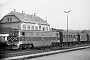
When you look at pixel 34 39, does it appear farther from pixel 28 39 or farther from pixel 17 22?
pixel 17 22

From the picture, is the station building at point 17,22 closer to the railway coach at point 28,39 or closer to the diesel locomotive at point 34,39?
the diesel locomotive at point 34,39

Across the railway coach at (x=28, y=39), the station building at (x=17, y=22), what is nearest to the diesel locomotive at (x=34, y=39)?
the railway coach at (x=28, y=39)

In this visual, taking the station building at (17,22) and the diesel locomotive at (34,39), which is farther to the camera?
the station building at (17,22)

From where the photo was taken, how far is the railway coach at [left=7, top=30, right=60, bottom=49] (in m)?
17.0

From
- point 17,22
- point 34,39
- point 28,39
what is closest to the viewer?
point 28,39

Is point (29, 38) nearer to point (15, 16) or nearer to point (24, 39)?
point (24, 39)

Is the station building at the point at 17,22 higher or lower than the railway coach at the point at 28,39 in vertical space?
higher

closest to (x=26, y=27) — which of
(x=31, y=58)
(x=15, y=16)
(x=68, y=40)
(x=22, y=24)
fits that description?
(x=22, y=24)

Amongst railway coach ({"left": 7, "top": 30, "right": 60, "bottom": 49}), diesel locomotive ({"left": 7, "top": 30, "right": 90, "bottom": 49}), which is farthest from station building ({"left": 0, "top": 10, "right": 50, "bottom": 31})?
railway coach ({"left": 7, "top": 30, "right": 60, "bottom": 49})

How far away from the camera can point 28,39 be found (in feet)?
58.4

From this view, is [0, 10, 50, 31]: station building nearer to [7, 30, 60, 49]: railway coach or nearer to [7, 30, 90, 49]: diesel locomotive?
[7, 30, 90, 49]: diesel locomotive

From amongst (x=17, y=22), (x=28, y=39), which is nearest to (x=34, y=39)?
(x=28, y=39)

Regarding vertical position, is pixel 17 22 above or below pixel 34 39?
above

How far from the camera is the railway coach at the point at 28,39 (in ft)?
55.6
